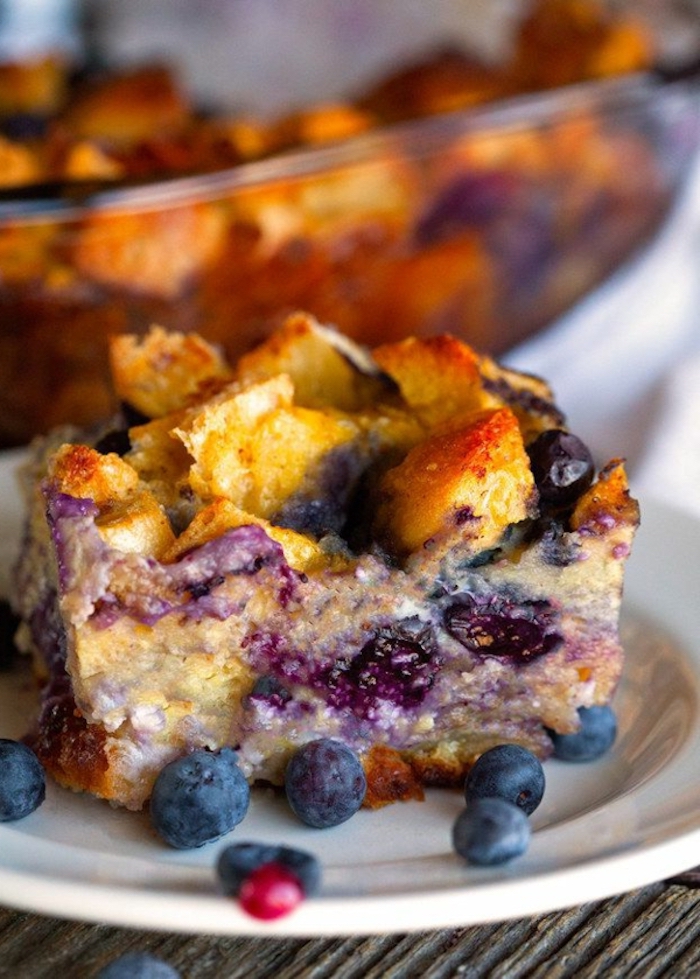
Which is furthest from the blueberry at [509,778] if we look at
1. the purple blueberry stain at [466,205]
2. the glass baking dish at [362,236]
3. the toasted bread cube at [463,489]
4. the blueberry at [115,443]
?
the purple blueberry stain at [466,205]

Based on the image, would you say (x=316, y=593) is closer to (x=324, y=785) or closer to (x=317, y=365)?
(x=324, y=785)

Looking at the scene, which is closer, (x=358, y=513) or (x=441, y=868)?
(x=441, y=868)

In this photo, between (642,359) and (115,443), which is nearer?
(115,443)

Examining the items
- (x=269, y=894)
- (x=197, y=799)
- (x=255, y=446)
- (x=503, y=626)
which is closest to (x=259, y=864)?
(x=269, y=894)

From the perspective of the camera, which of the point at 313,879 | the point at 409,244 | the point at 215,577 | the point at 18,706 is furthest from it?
the point at 409,244

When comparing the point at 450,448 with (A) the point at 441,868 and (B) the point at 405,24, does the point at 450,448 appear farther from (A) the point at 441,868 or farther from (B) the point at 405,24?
(B) the point at 405,24

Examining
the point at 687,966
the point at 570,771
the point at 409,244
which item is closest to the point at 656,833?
the point at 687,966
